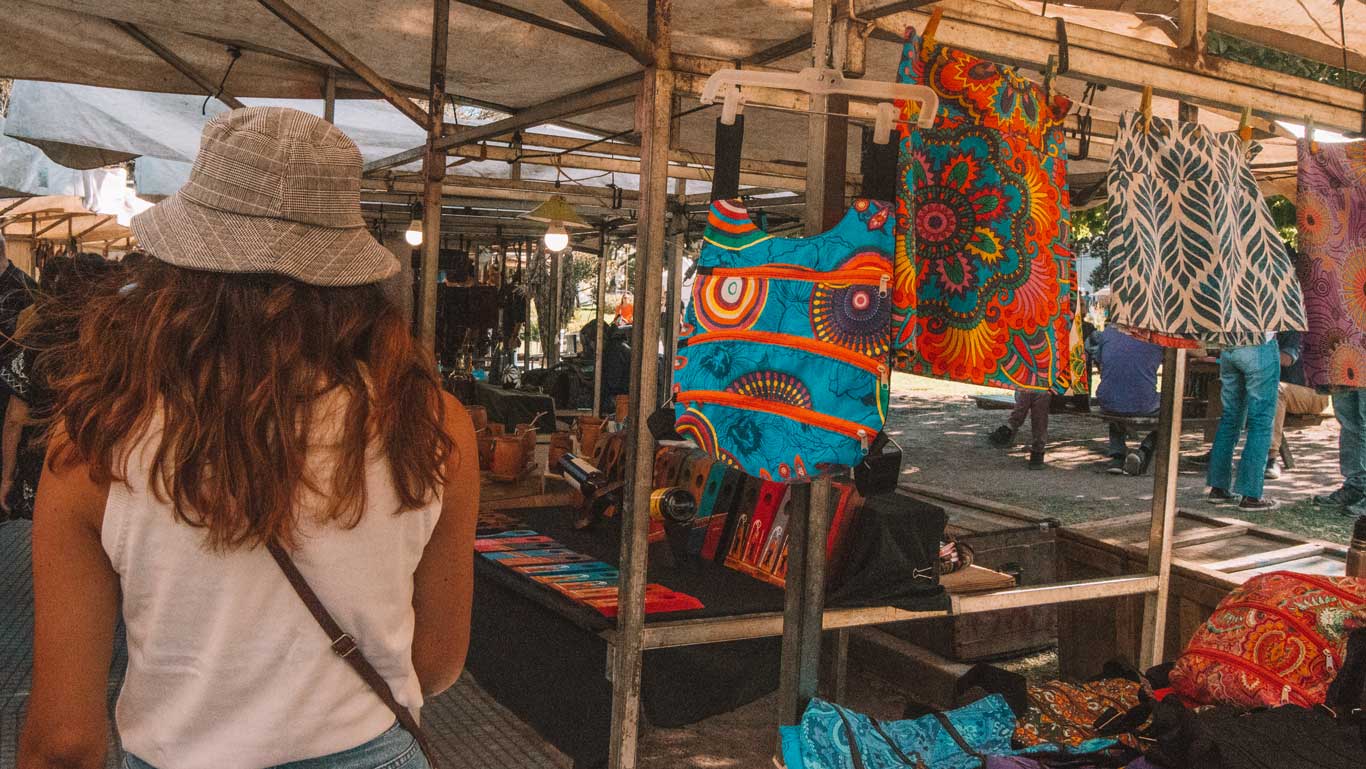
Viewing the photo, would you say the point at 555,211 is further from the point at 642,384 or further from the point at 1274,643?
the point at 1274,643

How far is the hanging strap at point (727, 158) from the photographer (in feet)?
7.11

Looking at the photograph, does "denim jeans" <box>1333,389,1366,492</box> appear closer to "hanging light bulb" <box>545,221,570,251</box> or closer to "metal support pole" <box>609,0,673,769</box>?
"hanging light bulb" <box>545,221,570,251</box>

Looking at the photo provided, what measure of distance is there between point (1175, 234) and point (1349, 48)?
2.10 meters

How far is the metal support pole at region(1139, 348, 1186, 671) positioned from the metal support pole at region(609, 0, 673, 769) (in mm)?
1601

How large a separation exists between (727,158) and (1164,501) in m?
1.90

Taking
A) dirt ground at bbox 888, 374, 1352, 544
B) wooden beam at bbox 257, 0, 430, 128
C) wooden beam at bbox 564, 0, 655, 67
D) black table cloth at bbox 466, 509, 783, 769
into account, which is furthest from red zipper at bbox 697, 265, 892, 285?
dirt ground at bbox 888, 374, 1352, 544

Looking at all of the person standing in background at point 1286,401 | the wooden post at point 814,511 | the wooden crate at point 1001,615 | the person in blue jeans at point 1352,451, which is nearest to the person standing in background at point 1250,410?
the person standing in background at point 1286,401

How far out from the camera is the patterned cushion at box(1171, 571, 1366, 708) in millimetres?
2352

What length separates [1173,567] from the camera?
3.58 meters

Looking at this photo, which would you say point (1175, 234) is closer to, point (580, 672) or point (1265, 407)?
point (580, 672)

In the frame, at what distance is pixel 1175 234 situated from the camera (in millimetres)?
2596

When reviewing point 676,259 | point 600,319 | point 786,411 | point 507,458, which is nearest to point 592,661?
point 786,411

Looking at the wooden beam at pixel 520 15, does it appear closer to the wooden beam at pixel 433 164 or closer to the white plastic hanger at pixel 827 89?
the wooden beam at pixel 433 164

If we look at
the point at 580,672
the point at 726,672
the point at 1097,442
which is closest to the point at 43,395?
the point at 580,672
